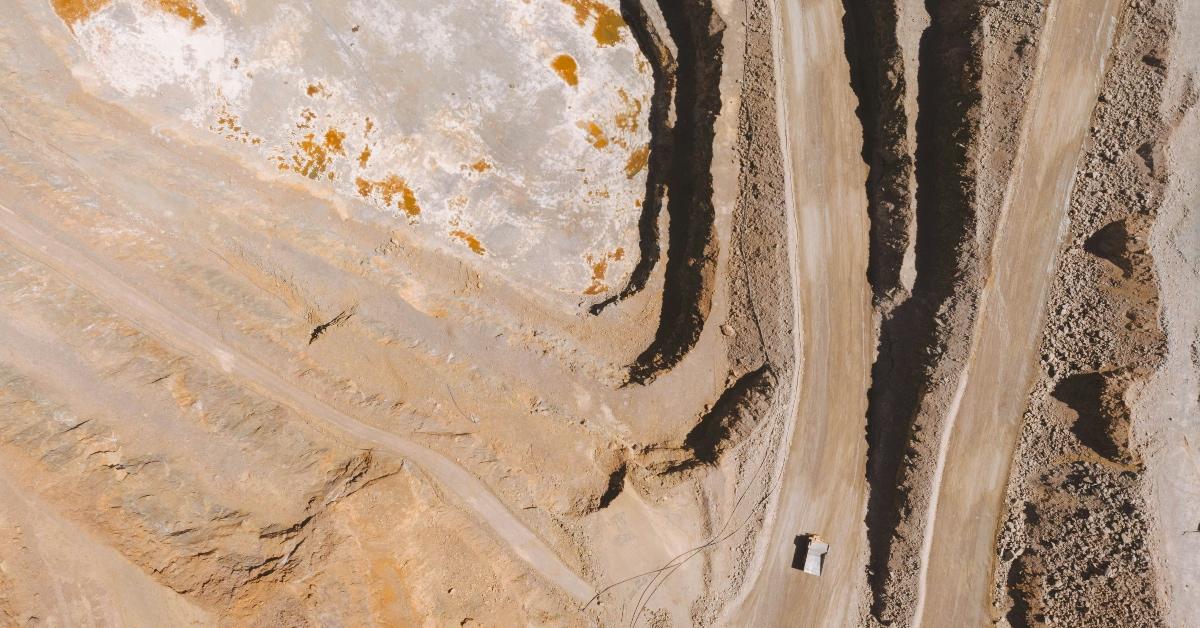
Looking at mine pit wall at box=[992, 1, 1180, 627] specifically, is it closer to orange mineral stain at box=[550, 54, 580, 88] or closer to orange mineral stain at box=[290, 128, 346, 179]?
orange mineral stain at box=[550, 54, 580, 88]

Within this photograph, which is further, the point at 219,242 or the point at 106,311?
the point at 219,242

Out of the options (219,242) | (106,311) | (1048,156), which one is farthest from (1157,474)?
(106,311)

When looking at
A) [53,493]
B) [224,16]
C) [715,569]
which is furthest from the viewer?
[224,16]

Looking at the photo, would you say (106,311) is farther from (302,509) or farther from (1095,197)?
(1095,197)

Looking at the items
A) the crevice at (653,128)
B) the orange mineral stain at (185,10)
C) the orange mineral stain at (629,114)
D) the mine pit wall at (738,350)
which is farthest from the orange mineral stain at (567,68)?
the orange mineral stain at (185,10)

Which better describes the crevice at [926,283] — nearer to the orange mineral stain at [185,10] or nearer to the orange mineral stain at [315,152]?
the orange mineral stain at [315,152]

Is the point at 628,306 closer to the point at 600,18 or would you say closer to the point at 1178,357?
the point at 600,18

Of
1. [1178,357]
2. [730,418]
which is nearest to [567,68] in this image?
[730,418]

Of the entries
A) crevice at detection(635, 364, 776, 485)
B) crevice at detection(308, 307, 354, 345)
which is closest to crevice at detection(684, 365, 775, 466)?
crevice at detection(635, 364, 776, 485)
